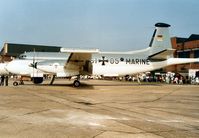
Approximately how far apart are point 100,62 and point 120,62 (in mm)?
2239

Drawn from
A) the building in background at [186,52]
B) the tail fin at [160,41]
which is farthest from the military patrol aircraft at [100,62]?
the building in background at [186,52]

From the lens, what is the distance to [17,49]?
100250mm

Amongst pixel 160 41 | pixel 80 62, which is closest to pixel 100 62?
pixel 80 62

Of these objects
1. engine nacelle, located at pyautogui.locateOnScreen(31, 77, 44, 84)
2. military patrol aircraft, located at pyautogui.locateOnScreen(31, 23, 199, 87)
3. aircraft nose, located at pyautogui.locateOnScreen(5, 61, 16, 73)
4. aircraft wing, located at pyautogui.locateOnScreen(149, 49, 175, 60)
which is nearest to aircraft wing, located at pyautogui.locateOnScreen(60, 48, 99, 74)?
military patrol aircraft, located at pyautogui.locateOnScreen(31, 23, 199, 87)

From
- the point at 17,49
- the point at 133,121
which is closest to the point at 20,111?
the point at 133,121

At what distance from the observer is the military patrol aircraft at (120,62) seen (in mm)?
27312

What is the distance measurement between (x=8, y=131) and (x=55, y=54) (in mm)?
23537

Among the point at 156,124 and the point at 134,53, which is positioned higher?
the point at 134,53

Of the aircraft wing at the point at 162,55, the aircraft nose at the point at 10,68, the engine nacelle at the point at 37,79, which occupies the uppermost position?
the aircraft wing at the point at 162,55

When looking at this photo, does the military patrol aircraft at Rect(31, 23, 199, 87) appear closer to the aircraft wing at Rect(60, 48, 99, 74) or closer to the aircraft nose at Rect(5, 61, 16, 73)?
the aircraft wing at Rect(60, 48, 99, 74)

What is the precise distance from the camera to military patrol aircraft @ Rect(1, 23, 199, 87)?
27.2 meters

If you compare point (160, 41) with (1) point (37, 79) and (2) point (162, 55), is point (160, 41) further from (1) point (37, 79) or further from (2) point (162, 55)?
(1) point (37, 79)

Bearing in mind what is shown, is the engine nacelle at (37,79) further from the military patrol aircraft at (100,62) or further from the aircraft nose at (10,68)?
the aircraft nose at (10,68)

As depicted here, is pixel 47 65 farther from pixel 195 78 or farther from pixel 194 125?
pixel 195 78
